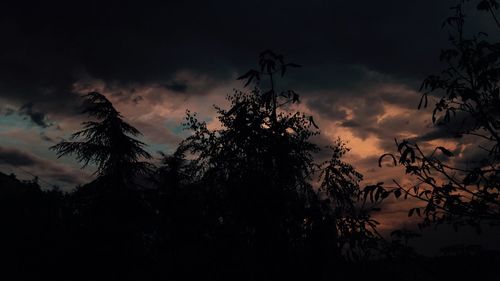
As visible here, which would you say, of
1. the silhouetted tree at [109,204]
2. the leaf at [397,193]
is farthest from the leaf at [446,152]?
the silhouetted tree at [109,204]

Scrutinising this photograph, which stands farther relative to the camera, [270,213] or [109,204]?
[109,204]

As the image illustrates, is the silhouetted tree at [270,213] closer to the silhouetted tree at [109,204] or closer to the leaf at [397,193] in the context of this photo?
the leaf at [397,193]

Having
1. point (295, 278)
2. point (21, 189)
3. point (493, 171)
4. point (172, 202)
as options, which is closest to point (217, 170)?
point (172, 202)

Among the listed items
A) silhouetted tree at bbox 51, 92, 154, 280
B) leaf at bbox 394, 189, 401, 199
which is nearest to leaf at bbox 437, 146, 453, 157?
leaf at bbox 394, 189, 401, 199

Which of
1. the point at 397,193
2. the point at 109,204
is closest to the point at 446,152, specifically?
the point at 397,193

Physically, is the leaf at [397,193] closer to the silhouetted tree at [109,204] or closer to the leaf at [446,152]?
the leaf at [446,152]

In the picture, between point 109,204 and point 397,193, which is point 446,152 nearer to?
point 397,193

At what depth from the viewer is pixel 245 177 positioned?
5.01 metres

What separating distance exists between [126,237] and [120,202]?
2.81m

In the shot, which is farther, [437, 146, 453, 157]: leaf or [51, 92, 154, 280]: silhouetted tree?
[51, 92, 154, 280]: silhouetted tree

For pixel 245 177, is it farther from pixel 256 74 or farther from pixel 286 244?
pixel 256 74

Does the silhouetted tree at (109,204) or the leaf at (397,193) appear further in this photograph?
the silhouetted tree at (109,204)

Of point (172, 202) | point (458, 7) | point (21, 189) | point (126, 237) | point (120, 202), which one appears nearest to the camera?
point (458, 7)

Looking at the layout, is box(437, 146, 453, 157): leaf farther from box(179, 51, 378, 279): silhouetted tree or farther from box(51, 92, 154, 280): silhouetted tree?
box(51, 92, 154, 280): silhouetted tree
